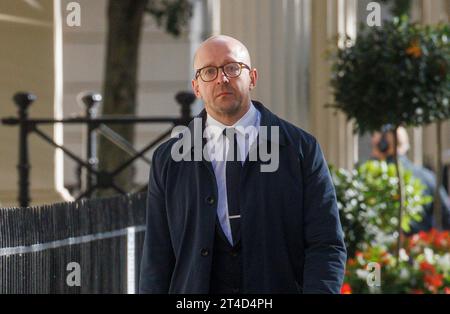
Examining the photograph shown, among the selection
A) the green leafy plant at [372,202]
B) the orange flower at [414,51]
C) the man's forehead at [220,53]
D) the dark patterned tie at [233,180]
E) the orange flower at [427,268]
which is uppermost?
the orange flower at [414,51]

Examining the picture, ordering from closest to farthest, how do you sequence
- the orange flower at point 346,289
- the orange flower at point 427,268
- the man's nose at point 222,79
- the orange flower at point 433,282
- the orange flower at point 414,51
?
1. the man's nose at point 222,79
2. the orange flower at point 346,289
3. the orange flower at point 433,282
4. the orange flower at point 427,268
5. the orange flower at point 414,51

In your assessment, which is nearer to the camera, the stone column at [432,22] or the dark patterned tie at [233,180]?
the dark patterned tie at [233,180]

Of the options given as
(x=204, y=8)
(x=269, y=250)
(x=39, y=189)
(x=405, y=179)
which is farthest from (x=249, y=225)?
(x=204, y=8)

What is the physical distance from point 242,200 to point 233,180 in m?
0.08

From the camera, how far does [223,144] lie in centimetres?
463

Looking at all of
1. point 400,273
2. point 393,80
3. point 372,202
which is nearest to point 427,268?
point 400,273

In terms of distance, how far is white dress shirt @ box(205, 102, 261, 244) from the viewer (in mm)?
4602

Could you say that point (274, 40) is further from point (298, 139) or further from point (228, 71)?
point (228, 71)

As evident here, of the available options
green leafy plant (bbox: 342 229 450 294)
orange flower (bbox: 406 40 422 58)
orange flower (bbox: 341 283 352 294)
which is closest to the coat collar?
orange flower (bbox: 341 283 352 294)

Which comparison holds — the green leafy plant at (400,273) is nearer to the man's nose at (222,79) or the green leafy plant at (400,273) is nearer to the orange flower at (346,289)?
the orange flower at (346,289)

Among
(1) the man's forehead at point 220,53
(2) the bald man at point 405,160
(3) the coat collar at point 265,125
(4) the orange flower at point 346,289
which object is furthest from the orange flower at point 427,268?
(1) the man's forehead at point 220,53

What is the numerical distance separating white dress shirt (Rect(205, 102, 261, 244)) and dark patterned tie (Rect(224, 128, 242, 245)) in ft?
0.04

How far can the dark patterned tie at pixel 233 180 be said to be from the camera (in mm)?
4586

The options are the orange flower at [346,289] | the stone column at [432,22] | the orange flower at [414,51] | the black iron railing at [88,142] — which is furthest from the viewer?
the stone column at [432,22]
